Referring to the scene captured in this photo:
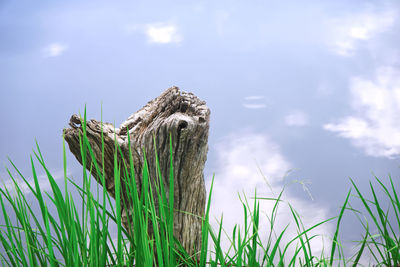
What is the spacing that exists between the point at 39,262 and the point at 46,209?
296mm

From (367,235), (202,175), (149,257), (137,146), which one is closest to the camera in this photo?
(149,257)

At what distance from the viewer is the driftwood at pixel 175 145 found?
1.33m

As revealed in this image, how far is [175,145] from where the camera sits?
52.9 inches

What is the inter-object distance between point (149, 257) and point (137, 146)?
56 cm

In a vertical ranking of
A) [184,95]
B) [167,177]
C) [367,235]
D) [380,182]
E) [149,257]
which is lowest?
[149,257]

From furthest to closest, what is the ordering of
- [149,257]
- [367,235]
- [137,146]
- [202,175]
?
[202,175] → [137,146] → [367,235] → [149,257]

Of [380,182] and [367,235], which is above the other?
[380,182]

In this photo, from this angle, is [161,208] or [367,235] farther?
[367,235]

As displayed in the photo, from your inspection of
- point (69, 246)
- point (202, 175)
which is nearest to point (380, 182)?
point (202, 175)

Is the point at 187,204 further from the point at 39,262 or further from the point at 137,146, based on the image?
the point at 39,262

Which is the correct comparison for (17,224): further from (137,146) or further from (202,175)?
(202,175)

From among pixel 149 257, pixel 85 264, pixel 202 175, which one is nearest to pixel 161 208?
pixel 149 257

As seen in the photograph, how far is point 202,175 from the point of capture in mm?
1486

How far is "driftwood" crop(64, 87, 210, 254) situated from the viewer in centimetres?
133
